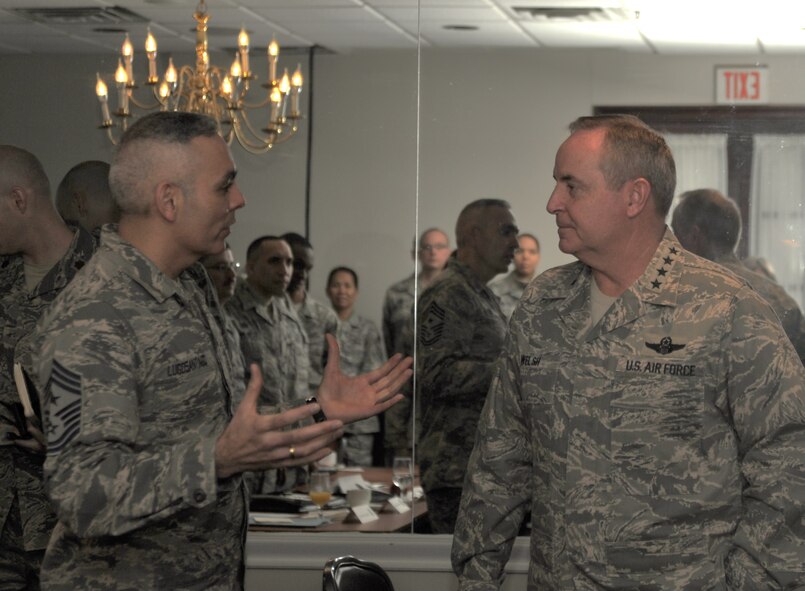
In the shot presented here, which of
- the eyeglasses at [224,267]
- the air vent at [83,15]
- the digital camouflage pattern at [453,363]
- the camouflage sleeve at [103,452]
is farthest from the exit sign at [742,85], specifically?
the camouflage sleeve at [103,452]

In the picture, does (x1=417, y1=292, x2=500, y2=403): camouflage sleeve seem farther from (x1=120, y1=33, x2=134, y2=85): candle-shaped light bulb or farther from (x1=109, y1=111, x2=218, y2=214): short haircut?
(x1=109, y1=111, x2=218, y2=214): short haircut

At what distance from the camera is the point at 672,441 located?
244 centimetres

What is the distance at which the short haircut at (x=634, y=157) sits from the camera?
8.50 feet

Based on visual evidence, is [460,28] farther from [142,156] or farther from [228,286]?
[142,156]

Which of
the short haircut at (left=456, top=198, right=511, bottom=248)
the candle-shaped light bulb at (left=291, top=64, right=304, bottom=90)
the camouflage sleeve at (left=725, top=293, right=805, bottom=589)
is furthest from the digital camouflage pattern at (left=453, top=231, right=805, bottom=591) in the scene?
the candle-shaped light bulb at (left=291, top=64, right=304, bottom=90)

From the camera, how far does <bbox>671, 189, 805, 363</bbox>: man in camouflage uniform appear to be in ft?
12.4

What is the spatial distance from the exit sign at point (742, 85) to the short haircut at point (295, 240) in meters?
1.48

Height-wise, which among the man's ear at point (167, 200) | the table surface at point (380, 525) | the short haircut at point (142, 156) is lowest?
the table surface at point (380, 525)

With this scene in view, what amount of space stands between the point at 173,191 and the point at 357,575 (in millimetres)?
1012

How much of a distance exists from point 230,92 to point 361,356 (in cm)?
104

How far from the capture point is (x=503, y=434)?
270 centimetres

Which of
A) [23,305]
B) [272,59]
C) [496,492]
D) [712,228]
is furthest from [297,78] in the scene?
[496,492]

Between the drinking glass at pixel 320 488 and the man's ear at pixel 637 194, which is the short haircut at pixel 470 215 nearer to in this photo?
the drinking glass at pixel 320 488

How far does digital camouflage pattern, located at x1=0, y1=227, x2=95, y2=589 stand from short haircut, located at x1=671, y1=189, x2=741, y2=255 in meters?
1.90
